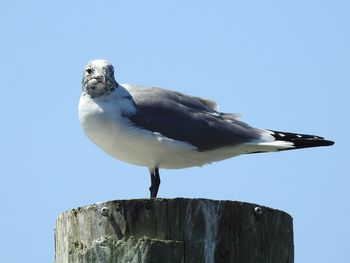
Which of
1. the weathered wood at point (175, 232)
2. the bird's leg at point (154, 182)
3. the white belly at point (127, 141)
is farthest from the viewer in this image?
the bird's leg at point (154, 182)

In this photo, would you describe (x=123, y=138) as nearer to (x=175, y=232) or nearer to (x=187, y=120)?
(x=187, y=120)

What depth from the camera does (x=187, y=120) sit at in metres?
7.97

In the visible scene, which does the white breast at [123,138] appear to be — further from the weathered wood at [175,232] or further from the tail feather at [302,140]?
the weathered wood at [175,232]

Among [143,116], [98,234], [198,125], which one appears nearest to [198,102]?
[198,125]

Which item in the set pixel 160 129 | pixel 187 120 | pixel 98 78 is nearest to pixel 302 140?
pixel 187 120

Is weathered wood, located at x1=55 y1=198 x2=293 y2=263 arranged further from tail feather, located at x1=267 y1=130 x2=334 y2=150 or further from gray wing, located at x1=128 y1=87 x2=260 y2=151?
tail feather, located at x1=267 y1=130 x2=334 y2=150

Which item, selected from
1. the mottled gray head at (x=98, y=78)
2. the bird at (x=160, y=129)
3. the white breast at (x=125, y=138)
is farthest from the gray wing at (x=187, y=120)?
the mottled gray head at (x=98, y=78)

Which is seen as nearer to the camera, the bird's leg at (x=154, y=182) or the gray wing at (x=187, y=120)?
the gray wing at (x=187, y=120)

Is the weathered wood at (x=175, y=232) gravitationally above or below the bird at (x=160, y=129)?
below

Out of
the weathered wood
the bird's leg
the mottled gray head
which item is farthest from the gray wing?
the weathered wood

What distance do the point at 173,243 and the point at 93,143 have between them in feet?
11.7

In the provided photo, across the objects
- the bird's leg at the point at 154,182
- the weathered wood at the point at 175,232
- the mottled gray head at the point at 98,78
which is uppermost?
the mottled gray head at the point at 98,78

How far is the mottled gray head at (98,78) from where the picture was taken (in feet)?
25.1

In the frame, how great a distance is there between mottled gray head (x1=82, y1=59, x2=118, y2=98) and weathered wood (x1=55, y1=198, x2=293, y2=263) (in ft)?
11.3
